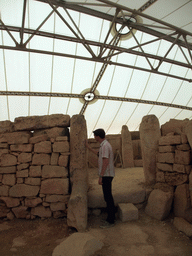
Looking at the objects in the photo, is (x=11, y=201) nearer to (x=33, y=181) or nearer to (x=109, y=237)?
(x=33, y=181)

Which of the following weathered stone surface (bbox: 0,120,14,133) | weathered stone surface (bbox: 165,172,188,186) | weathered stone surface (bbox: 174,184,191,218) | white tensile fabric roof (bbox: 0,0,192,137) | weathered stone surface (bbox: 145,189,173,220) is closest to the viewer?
weathered stone surface (bbox: 174,184,191,218)

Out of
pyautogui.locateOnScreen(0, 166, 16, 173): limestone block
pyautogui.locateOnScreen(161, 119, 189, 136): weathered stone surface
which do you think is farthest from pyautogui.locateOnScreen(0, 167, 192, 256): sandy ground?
pyautogui.locateOnScreen(161, 119, 189, 136): weathered stone surface

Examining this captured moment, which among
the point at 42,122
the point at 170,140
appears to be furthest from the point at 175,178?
the point at 42,122

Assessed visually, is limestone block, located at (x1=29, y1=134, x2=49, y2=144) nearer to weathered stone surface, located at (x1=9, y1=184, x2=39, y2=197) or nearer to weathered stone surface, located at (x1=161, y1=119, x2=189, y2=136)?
weathered stone surface, located at (x1=9, y1=184, x2=39, y2=197)

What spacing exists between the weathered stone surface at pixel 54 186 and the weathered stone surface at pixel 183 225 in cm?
228

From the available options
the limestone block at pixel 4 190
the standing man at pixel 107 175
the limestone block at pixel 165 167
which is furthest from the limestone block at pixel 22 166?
the limestone block at pixel 165 167

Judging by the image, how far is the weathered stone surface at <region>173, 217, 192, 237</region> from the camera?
11.1 feet

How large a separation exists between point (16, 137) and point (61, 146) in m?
1.11

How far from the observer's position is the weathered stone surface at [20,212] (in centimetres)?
430

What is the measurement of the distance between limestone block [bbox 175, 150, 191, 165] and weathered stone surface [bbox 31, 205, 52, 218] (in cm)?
301

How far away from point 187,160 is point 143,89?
792cm

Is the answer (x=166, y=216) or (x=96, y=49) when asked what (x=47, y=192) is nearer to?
(x=166, y=216)

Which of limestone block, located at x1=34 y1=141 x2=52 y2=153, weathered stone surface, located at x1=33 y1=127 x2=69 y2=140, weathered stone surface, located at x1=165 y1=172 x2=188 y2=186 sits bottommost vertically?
weathered stone surface, located at x1=165 y1=172 x2=188 y2=186

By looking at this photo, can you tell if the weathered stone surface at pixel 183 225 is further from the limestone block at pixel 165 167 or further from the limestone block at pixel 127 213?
the limestone block at pixel 165 167
